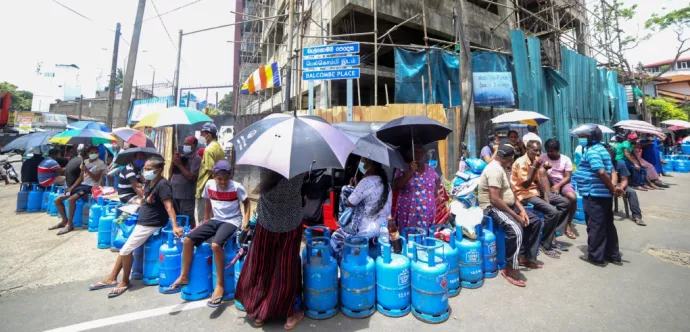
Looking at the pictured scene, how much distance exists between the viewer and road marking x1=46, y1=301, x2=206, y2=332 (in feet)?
9.20

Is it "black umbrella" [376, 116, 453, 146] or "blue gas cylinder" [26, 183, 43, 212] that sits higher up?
"black umbrella" [376, 116, 453, 146]

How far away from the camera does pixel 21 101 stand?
39.6 meters

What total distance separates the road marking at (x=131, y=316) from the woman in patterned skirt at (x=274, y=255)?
0.71 metres

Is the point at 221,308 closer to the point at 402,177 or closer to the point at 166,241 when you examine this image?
the point at 166,241

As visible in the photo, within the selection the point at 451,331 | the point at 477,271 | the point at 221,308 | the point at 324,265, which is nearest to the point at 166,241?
the point at 221,308

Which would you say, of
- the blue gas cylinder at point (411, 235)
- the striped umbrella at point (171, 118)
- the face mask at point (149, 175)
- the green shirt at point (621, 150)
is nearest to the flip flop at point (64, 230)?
the striped umbrella at point (171, 118)

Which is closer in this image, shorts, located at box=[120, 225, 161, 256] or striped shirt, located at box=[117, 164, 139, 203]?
shorts, located at box=[120, 225, 161, 256]

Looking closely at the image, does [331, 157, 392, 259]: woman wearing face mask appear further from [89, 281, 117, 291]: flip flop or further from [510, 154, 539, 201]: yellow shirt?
[89, 281, 117, 291]: flip flop

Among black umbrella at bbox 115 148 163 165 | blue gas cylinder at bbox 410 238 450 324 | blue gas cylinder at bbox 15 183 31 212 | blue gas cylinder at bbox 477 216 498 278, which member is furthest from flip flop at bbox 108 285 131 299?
blue gas cylinder at bbox 15 183 31 212

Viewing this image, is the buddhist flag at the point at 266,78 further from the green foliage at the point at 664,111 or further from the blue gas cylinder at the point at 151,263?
the green foliage at the point at 664,111

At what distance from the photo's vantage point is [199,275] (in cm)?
328

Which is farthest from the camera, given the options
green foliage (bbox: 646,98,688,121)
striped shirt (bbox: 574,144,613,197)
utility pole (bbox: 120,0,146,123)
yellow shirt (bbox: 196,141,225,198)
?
green foliage (bbox: 646,98,688,121)

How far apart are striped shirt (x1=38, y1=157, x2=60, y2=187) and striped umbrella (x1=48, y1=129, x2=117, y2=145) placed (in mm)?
914

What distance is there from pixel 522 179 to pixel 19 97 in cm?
5875
